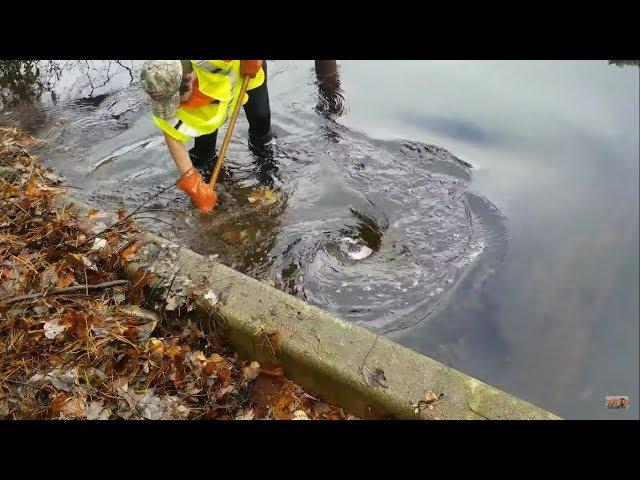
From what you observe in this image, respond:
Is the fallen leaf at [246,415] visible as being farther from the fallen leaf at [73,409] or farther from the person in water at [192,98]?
the person in water at [192,98]

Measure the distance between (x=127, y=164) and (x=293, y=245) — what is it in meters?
2.42

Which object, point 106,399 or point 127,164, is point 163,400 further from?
point 127,164

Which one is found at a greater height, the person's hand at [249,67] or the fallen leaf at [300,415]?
the person's hand at [249,67]

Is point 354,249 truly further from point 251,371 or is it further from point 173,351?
point 173,351

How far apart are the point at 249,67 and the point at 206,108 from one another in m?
0.60

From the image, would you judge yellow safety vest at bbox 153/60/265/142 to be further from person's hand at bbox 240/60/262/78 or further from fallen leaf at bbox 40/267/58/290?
fallen leaf at bbox 40/267/58/290

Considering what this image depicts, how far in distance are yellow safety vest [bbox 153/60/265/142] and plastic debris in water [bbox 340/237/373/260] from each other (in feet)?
5.38

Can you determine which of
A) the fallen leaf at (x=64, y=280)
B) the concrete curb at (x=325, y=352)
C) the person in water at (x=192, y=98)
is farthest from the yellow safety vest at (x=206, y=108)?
the fallen leaf at (x=64, y=280)

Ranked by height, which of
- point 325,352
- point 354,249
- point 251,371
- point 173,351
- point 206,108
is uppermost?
point 206,108

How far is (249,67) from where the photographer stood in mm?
4418

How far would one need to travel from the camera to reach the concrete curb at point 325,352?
92.4 inches

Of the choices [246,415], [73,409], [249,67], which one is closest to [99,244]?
[73,409]

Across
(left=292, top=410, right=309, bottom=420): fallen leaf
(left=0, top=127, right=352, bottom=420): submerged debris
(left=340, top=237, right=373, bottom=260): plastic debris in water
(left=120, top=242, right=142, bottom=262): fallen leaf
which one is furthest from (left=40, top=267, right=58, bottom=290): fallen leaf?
(left=340, top=237, right=373, bottom=260): plastic debris in water

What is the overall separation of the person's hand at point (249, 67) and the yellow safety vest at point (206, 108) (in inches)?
2.9
